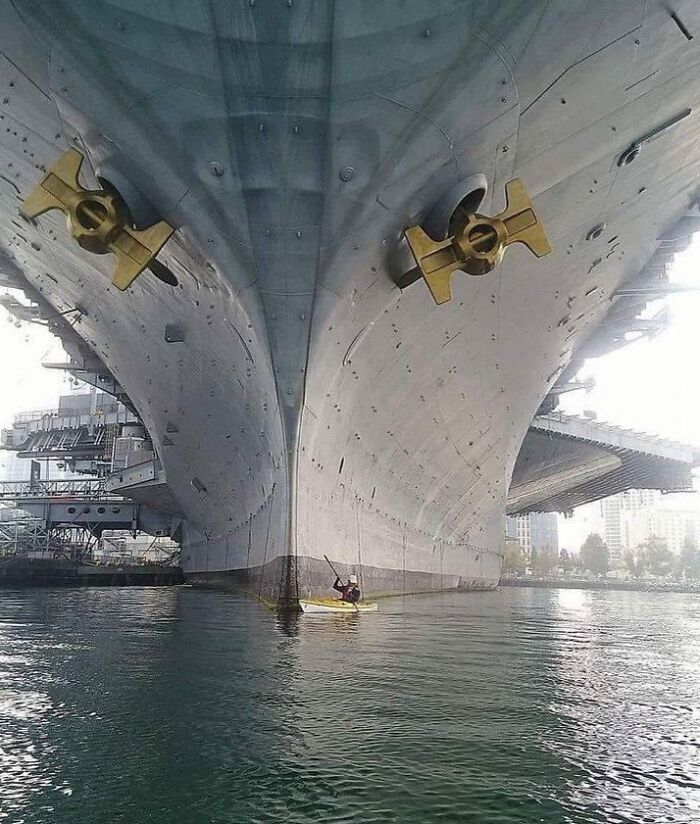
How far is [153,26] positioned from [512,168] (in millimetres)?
3881

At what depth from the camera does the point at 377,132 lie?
6.85 meters

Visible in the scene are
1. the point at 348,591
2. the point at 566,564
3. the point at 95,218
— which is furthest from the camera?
the point at 566,564

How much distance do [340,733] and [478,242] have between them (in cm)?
494

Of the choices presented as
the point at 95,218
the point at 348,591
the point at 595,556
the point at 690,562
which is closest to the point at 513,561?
the point at 595,556

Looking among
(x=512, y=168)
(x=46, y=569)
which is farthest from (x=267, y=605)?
(x=46, y=569)

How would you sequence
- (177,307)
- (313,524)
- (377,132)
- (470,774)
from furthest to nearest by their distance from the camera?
1. (313,524)
2. (177,307)
3. (377,132)
4. (470,774)

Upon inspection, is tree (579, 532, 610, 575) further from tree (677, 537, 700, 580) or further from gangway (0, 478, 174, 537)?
gangway (0, 478, 174, 537)

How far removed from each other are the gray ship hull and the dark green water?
3725mm

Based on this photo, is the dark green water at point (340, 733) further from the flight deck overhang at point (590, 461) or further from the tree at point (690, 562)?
the tree at point (690, 562)

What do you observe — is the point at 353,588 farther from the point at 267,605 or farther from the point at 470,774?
the point at 470,774

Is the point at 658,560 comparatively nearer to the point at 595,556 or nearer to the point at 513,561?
the point at 595,556

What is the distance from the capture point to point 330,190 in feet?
23.5

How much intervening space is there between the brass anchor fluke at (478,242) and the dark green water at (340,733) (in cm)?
363

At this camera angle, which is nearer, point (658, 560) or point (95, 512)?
point (95, 512)
